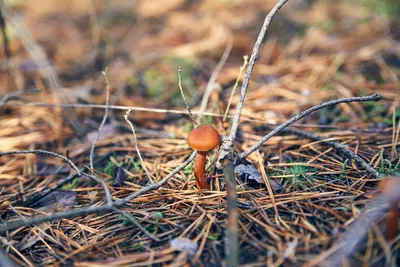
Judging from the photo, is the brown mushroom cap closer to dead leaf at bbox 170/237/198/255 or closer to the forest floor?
the forest floor

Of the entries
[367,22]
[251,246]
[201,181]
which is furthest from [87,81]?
[367,22]

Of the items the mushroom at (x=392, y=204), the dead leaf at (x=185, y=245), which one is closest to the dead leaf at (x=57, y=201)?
the dead leaf at (x=185, y=245)

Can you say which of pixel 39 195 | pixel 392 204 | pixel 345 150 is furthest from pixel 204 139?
pixel 39 195

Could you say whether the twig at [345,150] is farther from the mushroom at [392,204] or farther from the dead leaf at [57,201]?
the dead leaf at [57,201]

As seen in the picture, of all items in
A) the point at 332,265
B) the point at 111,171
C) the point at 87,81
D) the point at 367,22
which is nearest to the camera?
the point at 332,265

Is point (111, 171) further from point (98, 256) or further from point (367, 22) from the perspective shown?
point (367, 22)

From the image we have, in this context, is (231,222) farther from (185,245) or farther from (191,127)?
(191,127)
